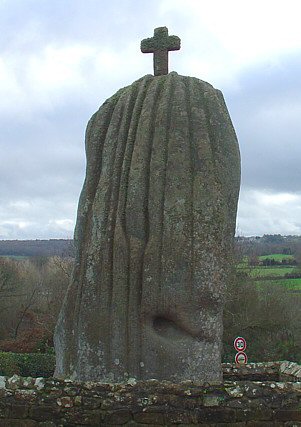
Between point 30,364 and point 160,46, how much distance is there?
15.6 metres

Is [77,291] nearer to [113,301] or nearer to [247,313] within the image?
[113,301]

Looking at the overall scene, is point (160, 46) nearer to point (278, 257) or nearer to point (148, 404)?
point (148, 404)

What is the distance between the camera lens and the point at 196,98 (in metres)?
7.09

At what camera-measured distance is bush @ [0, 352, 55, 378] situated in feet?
65.3

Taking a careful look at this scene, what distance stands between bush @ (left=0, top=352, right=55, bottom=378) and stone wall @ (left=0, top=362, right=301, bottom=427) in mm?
14306

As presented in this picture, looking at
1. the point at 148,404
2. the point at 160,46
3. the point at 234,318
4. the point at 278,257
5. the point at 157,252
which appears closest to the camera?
the point at 148,404

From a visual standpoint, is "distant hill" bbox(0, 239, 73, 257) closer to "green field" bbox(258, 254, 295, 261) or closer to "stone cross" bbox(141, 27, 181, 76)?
"green field" bbox(258, 254, 295, 261)

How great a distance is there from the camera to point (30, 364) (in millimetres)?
20578

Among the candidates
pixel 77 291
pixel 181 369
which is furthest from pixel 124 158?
pixel 181 369

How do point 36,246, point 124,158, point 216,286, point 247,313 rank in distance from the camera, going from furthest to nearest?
point 36,246 → point 247,313 → point 124,158 → point 216,286

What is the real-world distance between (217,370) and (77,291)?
1914 mm

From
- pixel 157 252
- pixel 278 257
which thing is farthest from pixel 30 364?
pixel 278 257

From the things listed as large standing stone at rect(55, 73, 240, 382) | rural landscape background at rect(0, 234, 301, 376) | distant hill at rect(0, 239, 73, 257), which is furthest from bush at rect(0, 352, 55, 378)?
distant hill at rect(0, 239, 73, 257)

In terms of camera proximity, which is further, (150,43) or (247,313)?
(247,313)
